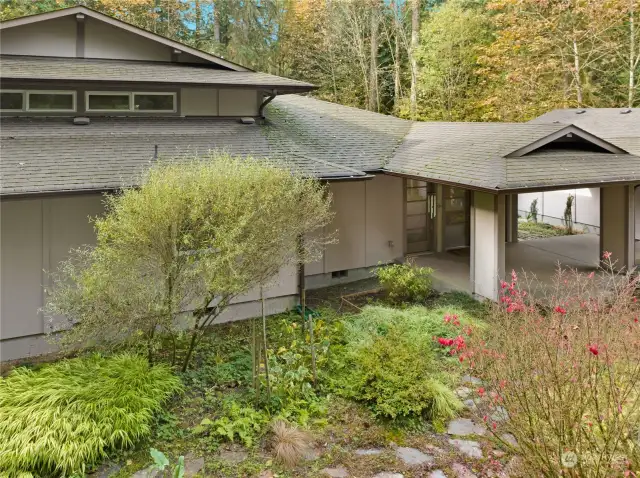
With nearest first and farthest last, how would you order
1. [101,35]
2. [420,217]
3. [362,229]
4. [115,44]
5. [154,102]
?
[154,102] < [101,35] < [115,44] < [362,229] < [420,217]

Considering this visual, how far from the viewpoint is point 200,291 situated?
5.93 meters

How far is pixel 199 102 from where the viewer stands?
10.4m

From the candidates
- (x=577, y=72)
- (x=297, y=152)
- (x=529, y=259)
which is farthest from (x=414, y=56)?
(x=297, y=152)

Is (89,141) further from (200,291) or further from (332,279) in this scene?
(332,279)

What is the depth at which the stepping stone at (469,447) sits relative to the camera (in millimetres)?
4957

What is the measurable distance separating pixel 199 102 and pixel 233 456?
7485 mm

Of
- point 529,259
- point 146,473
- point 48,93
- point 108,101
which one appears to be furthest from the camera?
point 529,259

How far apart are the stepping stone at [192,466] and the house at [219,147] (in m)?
3.61

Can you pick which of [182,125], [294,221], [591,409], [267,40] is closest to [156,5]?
[267,40]

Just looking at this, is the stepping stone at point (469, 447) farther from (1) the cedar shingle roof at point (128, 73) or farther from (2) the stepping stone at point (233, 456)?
(1) the cedar shingle roof at point (128, 73)

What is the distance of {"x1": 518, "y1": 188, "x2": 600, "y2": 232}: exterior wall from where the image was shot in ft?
53.3

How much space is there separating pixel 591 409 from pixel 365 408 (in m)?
2.55

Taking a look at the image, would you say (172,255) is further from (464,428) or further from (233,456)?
(464,428)

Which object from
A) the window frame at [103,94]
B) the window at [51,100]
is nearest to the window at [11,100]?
the window at [51,100]
